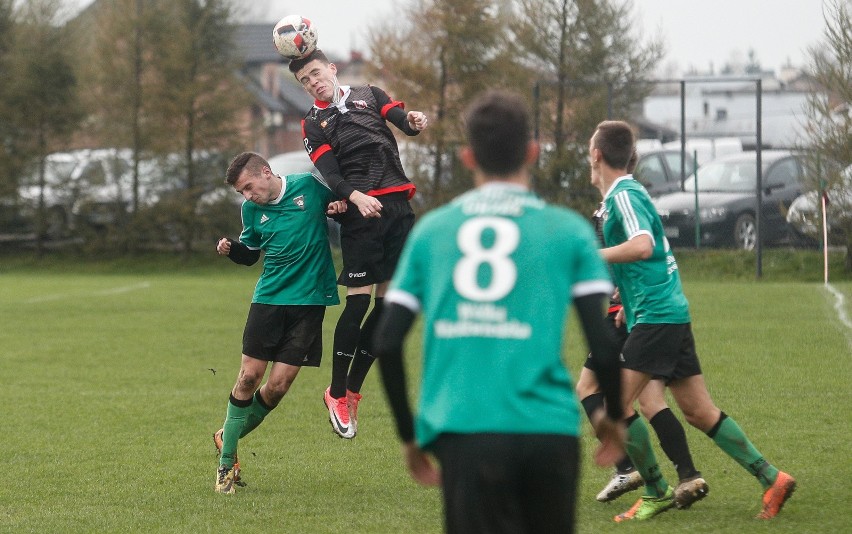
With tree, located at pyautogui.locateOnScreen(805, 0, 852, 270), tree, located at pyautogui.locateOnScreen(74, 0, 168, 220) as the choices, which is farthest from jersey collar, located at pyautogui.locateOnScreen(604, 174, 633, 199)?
tree, located at pyautogui.locateOnScreen(74, 0, 168, 220)

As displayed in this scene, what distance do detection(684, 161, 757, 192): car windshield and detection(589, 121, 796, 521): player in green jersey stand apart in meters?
16.5

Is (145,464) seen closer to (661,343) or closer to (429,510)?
(429,510)

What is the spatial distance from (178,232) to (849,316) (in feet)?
55.2

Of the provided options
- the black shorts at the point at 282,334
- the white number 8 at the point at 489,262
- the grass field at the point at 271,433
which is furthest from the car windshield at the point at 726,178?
the white number 8 at the point at 489,262

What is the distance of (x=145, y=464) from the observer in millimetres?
8141

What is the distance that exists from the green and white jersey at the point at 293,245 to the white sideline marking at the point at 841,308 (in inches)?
298

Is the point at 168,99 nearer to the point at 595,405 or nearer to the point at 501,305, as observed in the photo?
the point at 595,405

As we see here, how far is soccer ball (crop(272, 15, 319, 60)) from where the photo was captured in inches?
291

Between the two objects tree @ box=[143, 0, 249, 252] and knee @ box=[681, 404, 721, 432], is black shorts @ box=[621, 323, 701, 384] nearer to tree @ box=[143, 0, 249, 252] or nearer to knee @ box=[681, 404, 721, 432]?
knee @ box=[681, 404, 721, 432]

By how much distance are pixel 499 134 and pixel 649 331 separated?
288cm

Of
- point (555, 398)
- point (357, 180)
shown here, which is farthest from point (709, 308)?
point (555, 398)

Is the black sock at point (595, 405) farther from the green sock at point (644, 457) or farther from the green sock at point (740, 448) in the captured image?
the green sock at point (740, 448)

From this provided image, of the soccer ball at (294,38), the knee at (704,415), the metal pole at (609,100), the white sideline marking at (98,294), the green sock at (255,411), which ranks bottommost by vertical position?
the green sock at (255,411)

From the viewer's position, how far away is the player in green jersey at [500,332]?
3.44 meters
